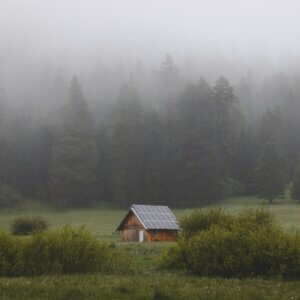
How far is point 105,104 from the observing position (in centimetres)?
11912

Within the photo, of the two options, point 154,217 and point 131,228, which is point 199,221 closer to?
point 154,217

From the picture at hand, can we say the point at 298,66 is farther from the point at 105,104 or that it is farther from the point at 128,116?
the point at 128,116

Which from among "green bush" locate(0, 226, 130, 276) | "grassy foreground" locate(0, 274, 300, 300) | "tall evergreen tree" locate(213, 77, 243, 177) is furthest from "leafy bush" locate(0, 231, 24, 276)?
"tall evergreen tree" locate(213, 77, 243, 177)

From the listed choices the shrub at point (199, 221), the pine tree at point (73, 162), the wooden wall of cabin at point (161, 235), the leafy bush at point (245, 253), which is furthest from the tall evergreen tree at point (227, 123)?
the leafy bush at point (245, 253)

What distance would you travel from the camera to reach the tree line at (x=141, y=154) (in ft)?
272

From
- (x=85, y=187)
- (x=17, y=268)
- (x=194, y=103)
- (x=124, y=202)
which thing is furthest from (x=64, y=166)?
(x=17, y=268)

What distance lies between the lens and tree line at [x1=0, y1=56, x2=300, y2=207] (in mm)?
82875

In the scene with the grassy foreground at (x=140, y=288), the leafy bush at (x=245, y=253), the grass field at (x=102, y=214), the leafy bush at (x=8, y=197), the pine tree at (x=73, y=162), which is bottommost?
the grassy foreground at (x=140, y=288)

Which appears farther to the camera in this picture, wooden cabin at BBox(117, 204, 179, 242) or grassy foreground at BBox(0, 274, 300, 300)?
wooden cabin at BBox(117, 204, 179, 242)

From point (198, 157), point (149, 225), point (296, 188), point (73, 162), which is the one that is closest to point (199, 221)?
point (149, 225)

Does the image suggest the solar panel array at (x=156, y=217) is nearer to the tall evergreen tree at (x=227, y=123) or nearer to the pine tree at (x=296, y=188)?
the pine tree at (x=296, y=188)

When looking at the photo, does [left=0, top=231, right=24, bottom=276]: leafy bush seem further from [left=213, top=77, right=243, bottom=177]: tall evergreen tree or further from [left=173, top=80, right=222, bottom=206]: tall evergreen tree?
[left=213, top=77, right=243, bottom=177]: tall evergreen tree

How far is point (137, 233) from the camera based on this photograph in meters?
55.8

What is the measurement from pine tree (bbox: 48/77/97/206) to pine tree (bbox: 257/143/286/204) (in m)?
24.8
